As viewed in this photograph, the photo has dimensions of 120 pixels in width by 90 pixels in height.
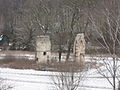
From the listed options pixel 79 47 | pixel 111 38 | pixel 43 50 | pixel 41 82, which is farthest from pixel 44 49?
pixel 111 38

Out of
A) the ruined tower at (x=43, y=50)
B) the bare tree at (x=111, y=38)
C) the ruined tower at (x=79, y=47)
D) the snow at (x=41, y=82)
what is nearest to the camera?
the bare tree at (x=111, y=38)

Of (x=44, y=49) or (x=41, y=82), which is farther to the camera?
(x=44, y=49)

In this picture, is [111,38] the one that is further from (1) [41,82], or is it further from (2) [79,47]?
(2) [79,47]

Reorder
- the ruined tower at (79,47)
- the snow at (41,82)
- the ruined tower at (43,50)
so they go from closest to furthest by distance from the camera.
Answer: the snow at (41,82), the ruined tower at (43,50), the ruined tower at (79,47)

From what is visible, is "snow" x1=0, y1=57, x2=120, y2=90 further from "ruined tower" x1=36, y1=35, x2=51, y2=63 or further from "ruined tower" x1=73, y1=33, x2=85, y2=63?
"ruined tower" x1=73, y1=33, x2=85, y2=63

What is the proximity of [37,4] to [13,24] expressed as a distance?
11675mm

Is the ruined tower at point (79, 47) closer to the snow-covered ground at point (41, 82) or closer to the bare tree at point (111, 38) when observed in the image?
the snow-covered ground at point (41, 82)

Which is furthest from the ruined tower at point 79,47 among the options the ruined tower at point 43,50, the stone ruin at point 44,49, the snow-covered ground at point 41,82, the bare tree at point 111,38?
the bare tree at point 111,38

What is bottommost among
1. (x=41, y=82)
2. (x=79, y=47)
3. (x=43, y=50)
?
(x=41, y=82)

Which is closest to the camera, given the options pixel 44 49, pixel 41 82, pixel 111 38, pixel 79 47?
pixel 111 38

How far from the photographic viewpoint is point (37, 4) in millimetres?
50438

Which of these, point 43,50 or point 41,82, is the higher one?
point 43,50

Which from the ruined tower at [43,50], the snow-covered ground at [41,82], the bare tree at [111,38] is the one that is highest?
the bare tree at [111,38]

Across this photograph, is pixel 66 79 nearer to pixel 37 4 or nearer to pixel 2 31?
pixel 37 4
